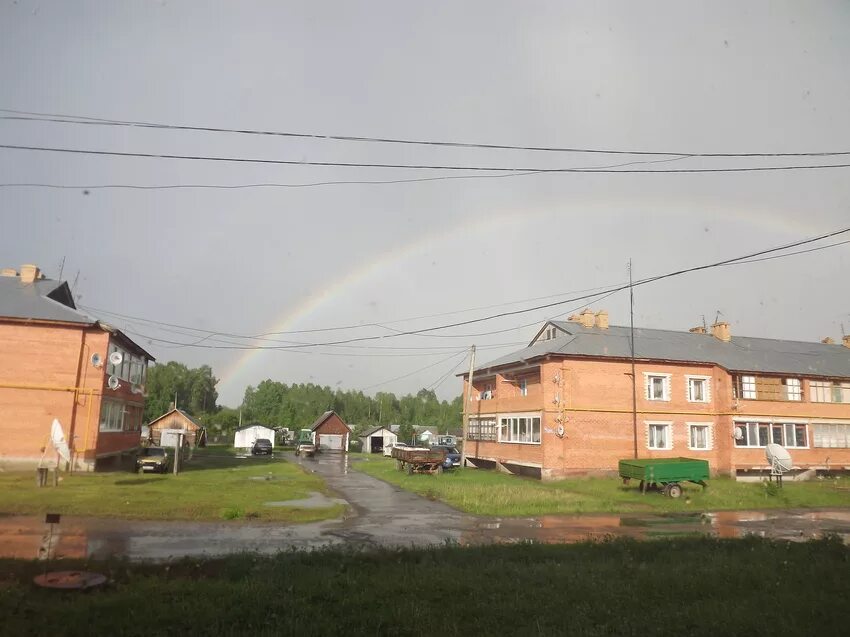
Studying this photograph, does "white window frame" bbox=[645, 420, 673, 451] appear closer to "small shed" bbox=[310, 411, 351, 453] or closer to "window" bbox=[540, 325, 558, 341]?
"window" bbox=[540, 325, 558, 341]

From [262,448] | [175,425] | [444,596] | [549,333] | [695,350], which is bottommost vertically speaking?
[262,448]

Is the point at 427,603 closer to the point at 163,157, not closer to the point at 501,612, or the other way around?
the point at 501,612

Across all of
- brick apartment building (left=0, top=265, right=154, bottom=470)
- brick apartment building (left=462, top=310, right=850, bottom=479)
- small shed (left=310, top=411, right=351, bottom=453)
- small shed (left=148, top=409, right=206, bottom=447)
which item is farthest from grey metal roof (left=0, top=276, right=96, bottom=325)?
small shed (left=310, top=411, right=351, bottom=453)

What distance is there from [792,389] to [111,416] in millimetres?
43953

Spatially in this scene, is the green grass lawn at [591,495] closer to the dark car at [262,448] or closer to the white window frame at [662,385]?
the white window frame at [662,385]

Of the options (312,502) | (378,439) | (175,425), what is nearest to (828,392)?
(312,502)

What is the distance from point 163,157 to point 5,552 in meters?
9.22

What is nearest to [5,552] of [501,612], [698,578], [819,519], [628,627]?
[501,612]

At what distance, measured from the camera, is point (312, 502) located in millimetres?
23328

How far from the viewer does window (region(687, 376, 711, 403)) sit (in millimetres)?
38719

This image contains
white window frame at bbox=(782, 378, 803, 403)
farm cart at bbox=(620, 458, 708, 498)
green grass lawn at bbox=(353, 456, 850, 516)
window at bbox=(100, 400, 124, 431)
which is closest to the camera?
green grass lawn at bbox=(353, 456, 850, 516)

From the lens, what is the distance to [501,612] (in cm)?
812

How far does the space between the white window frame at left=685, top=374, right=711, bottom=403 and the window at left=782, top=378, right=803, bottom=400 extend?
239 inches

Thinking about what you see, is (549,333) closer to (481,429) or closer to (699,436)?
(481,429)
